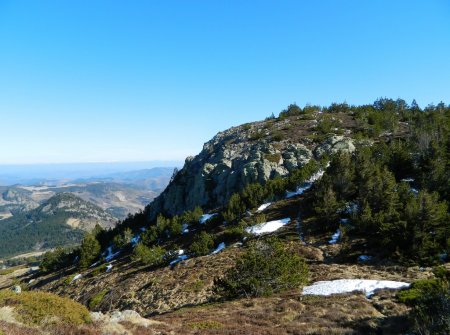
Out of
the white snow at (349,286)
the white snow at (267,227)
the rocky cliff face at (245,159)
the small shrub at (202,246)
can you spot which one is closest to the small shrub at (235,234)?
the white snow at (267,227)

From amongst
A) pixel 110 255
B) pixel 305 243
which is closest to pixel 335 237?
pixel 305 243

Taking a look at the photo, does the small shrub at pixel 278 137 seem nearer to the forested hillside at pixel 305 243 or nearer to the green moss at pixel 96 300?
the forested hillside at pixel 305 243

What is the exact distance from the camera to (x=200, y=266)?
39.1 m

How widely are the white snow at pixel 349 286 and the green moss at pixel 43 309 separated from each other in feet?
52.9

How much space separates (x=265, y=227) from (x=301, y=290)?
65.6 feet

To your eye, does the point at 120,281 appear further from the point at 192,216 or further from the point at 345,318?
the point at 345,318

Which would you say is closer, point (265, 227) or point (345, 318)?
point (345, 318)

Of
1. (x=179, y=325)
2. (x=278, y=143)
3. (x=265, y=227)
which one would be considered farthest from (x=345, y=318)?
(x=278, y=143)

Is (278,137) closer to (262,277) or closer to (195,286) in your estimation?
(195,286)

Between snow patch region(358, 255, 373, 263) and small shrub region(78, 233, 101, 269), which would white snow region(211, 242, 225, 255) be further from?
small shrub region(78, 233, 101, 269)

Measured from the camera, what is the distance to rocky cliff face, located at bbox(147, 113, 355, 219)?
74.0 meters

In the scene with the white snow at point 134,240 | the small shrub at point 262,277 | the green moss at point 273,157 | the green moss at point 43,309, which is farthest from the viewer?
the green moss at point 273,157

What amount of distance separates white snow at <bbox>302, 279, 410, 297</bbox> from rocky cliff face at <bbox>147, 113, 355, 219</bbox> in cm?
4542

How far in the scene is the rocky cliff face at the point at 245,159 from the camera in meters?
74.0
